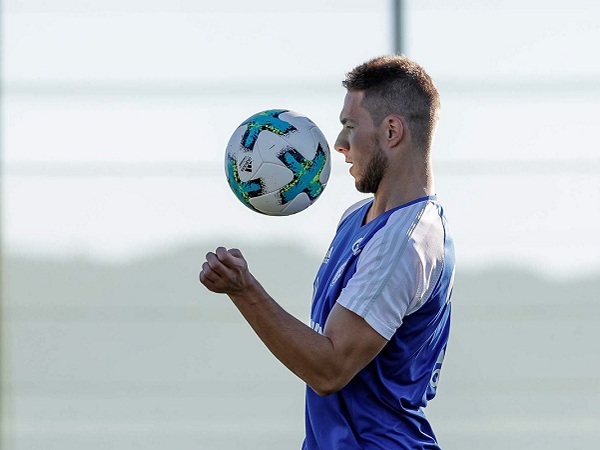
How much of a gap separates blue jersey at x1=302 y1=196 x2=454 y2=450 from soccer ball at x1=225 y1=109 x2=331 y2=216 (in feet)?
0.60

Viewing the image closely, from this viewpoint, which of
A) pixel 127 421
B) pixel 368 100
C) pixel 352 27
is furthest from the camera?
pixel 127 421

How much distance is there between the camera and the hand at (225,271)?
2430mm

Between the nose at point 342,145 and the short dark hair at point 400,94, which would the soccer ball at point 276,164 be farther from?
the short dark hair at point 400,94

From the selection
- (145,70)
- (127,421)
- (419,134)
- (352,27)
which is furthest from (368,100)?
(127,421)

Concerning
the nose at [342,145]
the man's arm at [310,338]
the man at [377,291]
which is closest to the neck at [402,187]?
the man at [377,291]

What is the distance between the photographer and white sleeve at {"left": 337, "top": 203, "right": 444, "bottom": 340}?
255 centimetres

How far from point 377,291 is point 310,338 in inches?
7.3

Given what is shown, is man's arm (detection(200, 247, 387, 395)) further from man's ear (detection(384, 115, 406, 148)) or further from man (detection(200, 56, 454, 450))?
man's ear (detection(384, 115, 406, 148))

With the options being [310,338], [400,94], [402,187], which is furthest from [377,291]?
[400,94]

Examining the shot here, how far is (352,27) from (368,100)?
2426mm

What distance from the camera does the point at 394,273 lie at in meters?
2.58

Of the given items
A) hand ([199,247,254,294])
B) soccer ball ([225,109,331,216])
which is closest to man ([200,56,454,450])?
hand ([199,247,254,294])

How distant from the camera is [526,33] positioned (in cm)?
519

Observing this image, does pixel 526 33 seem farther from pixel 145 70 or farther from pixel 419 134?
pixel 419 134
